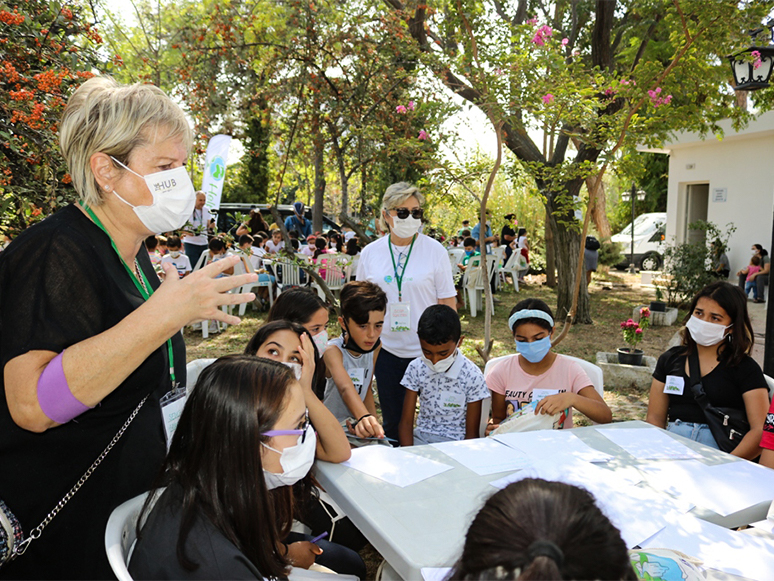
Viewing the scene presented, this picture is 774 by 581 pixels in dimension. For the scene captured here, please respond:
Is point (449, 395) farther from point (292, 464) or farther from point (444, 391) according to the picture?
point (292, 464)

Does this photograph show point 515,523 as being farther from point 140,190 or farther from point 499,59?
point 499,59

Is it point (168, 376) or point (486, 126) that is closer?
point (168, 376)

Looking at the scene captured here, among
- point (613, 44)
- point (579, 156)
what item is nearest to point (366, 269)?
point (579, 156)

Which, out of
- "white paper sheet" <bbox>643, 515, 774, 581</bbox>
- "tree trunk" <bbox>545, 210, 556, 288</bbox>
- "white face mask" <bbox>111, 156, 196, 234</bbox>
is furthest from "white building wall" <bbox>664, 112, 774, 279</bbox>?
"white face mask" <bbox>111, 156, 196, 234</bbox>

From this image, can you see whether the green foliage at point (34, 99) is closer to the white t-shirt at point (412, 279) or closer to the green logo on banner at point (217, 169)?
the green logo on banner at point (217, 169)

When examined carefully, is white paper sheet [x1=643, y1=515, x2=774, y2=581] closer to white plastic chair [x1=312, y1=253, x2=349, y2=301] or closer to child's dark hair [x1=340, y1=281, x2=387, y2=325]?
child's dark hair [x1=340, y1=281, x2=387, y2=325]

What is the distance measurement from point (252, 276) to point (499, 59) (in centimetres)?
404

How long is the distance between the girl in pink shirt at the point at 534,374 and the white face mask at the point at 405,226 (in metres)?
0.99

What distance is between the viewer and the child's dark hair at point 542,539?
0.85 m

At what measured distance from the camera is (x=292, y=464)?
1754 millimetres

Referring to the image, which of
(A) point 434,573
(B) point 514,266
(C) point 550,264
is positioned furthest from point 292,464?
(C) point 550,264

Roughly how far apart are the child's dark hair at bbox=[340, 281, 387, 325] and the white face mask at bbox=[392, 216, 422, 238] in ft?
2.16

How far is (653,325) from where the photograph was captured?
940 cm

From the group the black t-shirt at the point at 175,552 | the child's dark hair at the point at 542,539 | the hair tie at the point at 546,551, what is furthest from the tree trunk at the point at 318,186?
the hair tie at the point at 546,551
